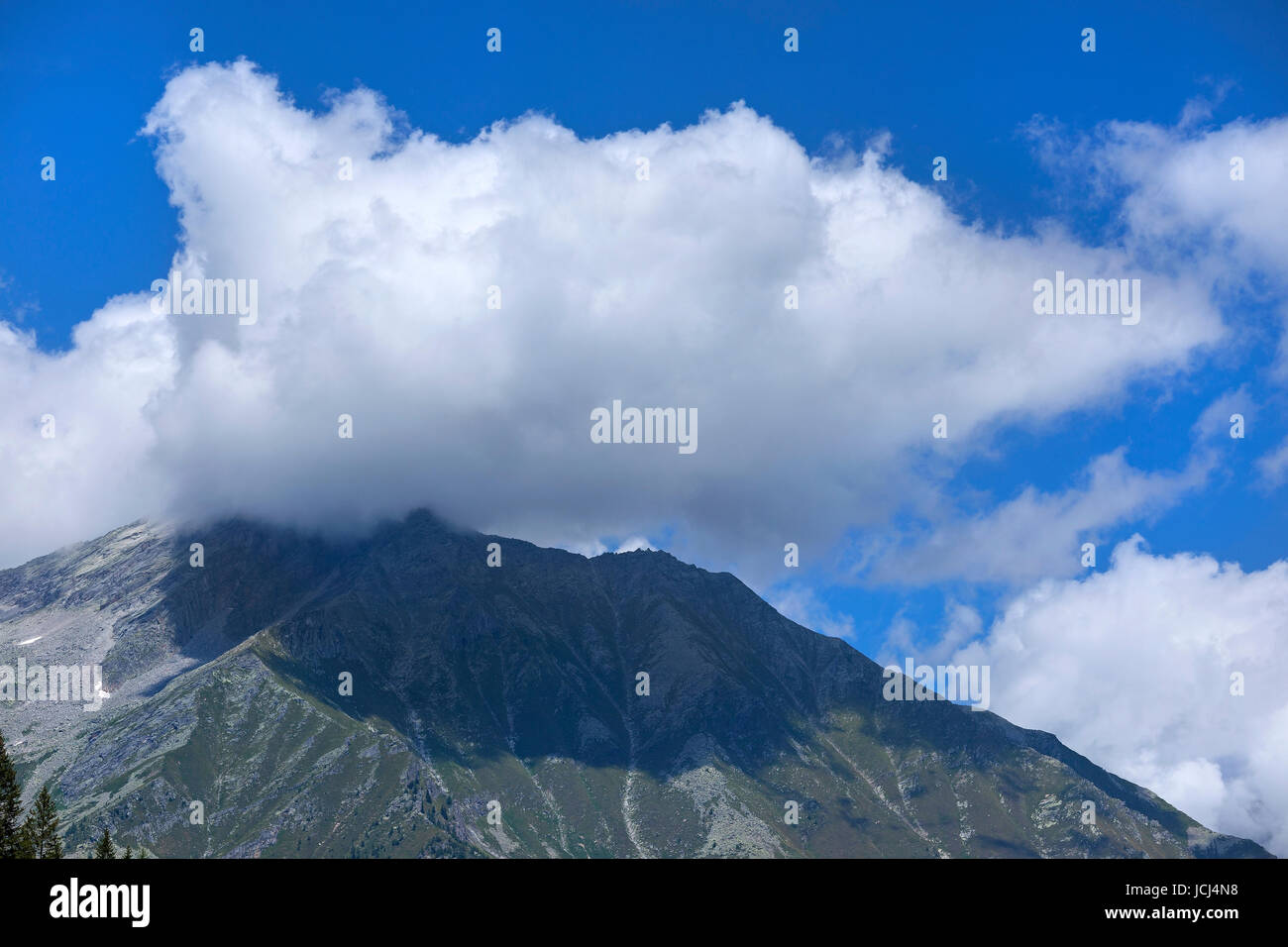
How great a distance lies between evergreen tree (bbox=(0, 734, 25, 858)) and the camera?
9438 cm

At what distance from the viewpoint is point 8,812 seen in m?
96.4

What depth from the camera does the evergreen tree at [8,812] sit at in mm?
94375

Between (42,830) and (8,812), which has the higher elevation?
(8,812)

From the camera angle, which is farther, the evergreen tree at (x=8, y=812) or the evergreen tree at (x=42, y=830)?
the evergreen tree at (x=42, y=830)

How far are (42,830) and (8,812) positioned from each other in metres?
11.8

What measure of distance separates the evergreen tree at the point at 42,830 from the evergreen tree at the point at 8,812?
1.00 metres

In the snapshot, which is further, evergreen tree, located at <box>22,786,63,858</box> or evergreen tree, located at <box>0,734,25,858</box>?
evergreen tree, located at <box>22,786,63,858</box>

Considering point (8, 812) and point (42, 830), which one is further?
point (42, 830)

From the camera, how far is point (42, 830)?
106938mm

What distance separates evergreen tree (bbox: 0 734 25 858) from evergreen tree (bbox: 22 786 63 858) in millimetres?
997
